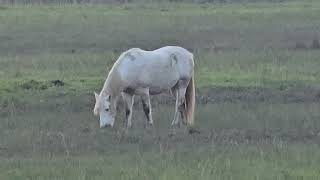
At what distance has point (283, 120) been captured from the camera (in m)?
14.9

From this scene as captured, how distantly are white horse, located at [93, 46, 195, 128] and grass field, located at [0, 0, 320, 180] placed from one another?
1.11ft

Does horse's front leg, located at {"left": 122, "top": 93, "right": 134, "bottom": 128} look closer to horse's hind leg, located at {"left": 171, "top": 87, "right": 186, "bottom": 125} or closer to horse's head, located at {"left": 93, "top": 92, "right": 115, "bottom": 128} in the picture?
horse's head, located at {"left": 93, "top": 92, "right": 115, "bottom": 128}

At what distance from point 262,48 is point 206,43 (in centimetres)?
245

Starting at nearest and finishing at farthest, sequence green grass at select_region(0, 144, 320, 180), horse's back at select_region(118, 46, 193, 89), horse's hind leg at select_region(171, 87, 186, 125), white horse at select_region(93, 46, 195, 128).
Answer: green grass at select_region(0, 144, 320, 180), white horse at select_region(93, 46, 195, 128), horse's back at select_region(118, 46, 193, 89), horse's hind leg at select_region(171, 87, 186, 125)

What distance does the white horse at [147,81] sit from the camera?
14977 mm

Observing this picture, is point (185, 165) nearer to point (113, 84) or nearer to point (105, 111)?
point (105, 111)

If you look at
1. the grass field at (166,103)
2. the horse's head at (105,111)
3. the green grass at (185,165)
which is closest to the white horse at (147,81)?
the horse's head at (105,111)

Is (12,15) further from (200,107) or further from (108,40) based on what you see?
(200,107)

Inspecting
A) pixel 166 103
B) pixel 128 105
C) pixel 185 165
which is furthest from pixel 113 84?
pixel 185 165

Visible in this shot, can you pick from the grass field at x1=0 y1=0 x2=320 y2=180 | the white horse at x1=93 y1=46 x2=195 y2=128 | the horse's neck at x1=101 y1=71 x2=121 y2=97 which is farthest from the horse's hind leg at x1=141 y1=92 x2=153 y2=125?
the horse's neck at x1=101 y1=71 x2=121 y2=97

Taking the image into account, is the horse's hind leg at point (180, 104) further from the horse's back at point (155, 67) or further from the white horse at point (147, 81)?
the horse's back at point (155, 67)

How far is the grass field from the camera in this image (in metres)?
10.3

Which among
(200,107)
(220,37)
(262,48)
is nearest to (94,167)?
(200,107)

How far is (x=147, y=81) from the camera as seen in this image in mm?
15484
